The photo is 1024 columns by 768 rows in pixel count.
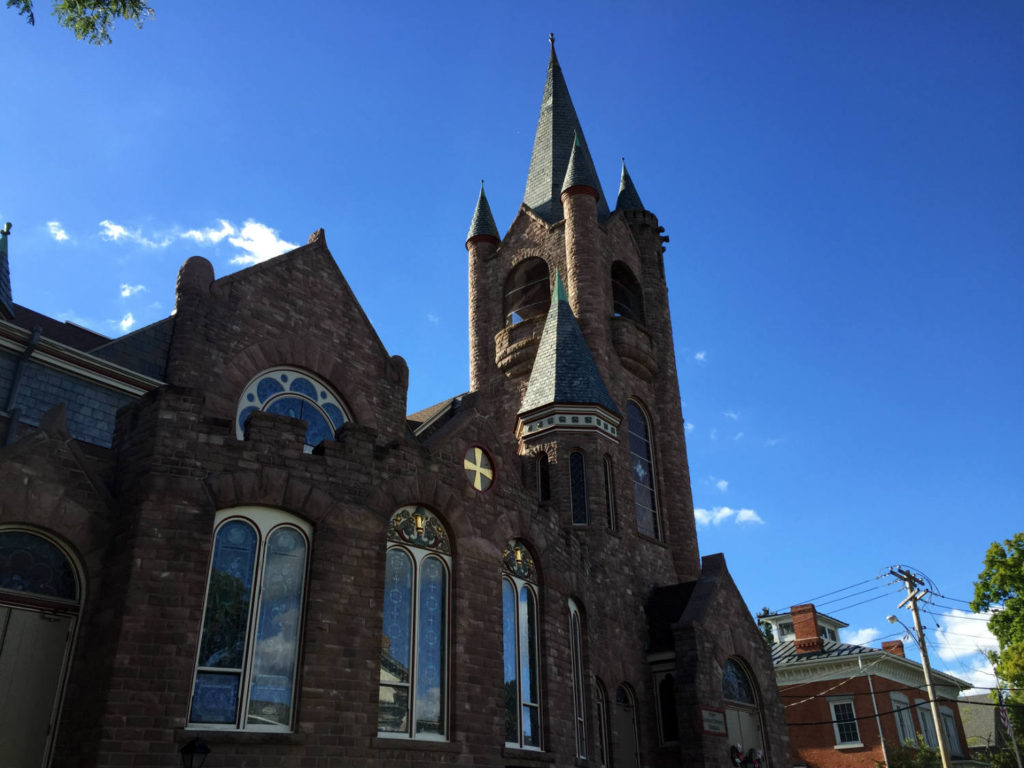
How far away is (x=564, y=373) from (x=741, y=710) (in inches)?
408

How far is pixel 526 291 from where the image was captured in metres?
34.4

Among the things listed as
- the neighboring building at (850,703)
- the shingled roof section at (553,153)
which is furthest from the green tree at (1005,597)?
the shingled roof section at (553,153)

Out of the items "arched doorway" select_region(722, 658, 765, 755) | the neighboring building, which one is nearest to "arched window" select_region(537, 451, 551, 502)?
"arched doorway" select_region(722, 658, 765, 755)

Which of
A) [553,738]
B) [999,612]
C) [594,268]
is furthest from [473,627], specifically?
[999,612]

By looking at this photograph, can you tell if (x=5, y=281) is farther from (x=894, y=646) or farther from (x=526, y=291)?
(x=894, y=646)

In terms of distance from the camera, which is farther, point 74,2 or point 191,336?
point 191,336

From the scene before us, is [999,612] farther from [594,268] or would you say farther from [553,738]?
[553,738]

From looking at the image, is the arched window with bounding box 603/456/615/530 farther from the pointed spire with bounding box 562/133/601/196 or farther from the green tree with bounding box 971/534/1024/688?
the green tree with bounding box 971/534/1024/688

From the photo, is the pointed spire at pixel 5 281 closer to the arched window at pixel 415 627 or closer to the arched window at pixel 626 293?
the arched window at pixel 415 627

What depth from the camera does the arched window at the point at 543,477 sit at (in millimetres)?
24859

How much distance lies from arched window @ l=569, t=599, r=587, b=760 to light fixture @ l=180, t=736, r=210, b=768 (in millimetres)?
8521

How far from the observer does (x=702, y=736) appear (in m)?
22.1

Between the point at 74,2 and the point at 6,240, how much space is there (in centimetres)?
865

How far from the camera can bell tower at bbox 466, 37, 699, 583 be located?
25.3m
